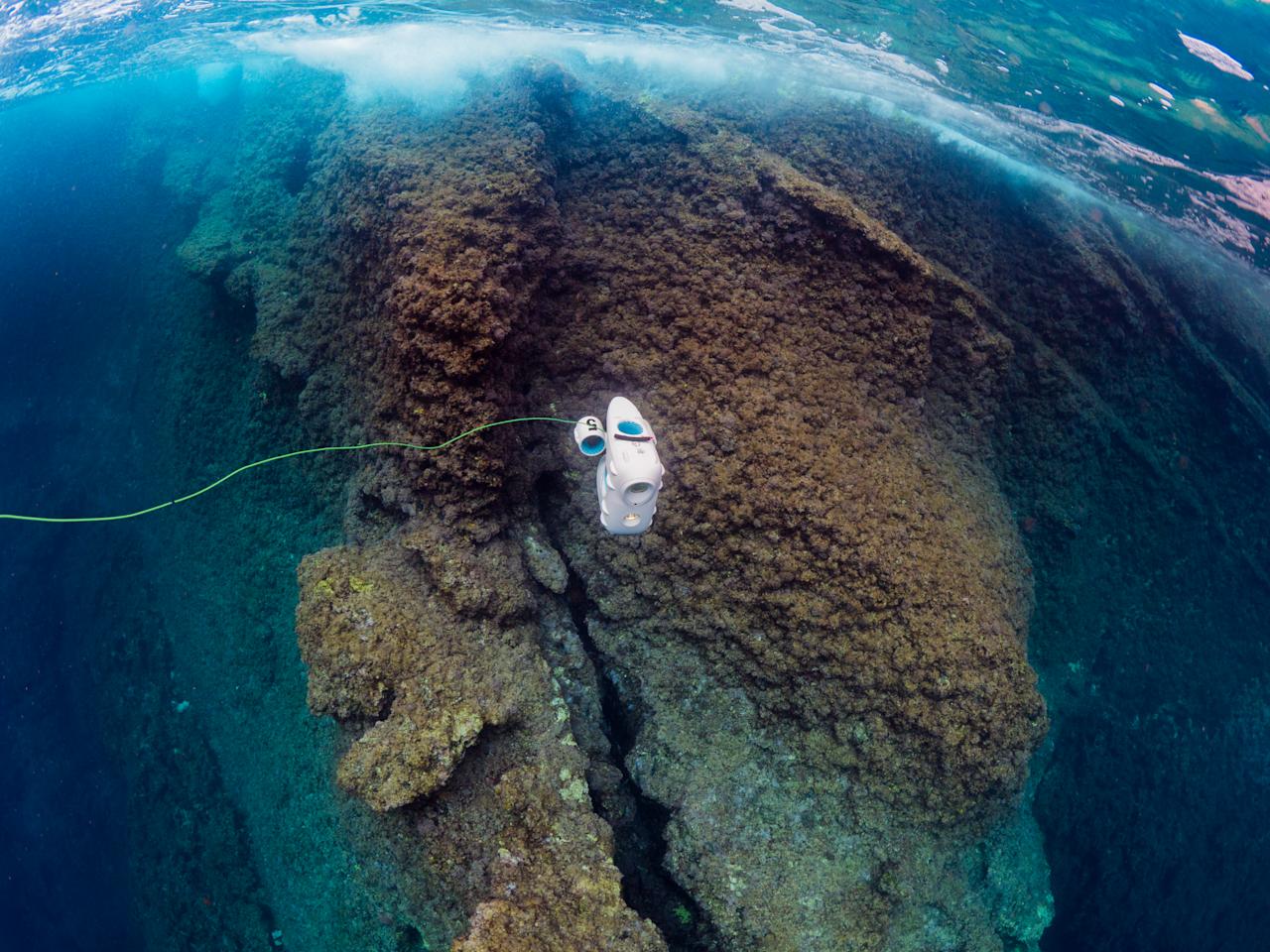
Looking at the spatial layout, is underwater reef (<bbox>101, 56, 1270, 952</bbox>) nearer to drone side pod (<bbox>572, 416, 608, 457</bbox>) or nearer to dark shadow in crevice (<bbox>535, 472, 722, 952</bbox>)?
dark shadow in crevice (<bbox>535, 472, 722, 952</bbox>)

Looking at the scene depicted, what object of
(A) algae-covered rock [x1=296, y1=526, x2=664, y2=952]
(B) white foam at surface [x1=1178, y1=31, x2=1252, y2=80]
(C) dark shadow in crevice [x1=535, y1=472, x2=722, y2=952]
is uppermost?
(B) white foam at surface [x1=1178, y1=31, x2=1252, y2=80]

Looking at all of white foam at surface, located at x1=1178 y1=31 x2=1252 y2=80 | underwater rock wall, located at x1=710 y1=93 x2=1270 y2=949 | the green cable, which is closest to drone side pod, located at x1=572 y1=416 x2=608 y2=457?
the green cable

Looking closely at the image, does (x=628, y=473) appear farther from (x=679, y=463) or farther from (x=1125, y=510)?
(x=1125, y=510)

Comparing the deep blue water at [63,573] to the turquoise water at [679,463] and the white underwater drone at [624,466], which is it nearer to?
the turquoise water at [679,463]

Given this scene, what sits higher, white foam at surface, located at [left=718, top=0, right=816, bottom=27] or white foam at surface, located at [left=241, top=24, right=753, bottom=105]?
white foam at surface, located at [left=718, top=0, right=816, bottom=27]

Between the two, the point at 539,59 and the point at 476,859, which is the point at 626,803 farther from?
the point at 539,59

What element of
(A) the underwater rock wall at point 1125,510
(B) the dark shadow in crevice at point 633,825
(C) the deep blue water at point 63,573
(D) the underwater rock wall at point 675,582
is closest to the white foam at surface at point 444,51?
(D) the underwater rock wall at point 675,582

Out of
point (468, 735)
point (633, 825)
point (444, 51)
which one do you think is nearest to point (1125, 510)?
point (633, 825)
